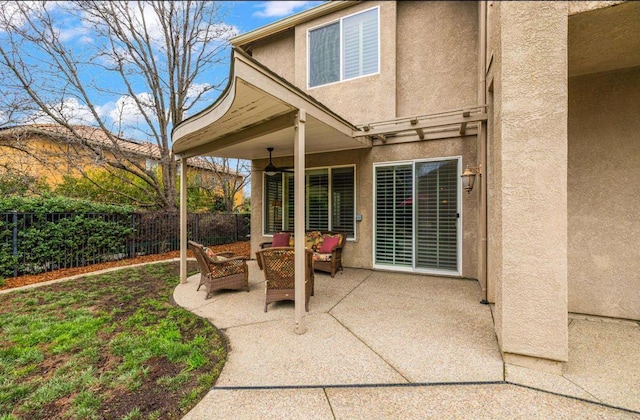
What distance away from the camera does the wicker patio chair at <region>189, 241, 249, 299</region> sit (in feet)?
14.7

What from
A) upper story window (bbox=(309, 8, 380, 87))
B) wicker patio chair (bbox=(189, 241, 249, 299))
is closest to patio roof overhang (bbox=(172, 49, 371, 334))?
wicker patio chair (bbox=(189, 241, 249, 299))

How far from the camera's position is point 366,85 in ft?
21.5

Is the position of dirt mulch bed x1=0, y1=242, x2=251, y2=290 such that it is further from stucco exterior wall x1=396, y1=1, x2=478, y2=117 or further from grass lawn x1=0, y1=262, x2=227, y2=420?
stucco exterior wall x1=396, y1=1, x2=478, y2=117

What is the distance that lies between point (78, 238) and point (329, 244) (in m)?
6.43

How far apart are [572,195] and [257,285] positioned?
5.22m

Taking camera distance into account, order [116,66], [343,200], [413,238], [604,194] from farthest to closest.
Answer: [116,66] < [343,200] < [413,238] < [604,194]

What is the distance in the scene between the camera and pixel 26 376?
8.32 feet

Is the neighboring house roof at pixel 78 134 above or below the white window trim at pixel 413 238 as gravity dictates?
above

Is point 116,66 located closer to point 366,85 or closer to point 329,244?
point 366,85

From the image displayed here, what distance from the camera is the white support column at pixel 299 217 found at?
327 cm

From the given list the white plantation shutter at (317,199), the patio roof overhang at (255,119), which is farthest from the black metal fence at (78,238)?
the white plantation shutter at (317,199)

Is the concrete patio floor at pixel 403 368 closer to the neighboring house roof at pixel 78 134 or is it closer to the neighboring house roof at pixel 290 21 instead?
the neighboring house roof at pixel 290 21

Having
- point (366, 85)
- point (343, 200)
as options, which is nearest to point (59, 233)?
point (343, 200)

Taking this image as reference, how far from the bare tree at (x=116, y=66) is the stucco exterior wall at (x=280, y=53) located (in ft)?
10.9
